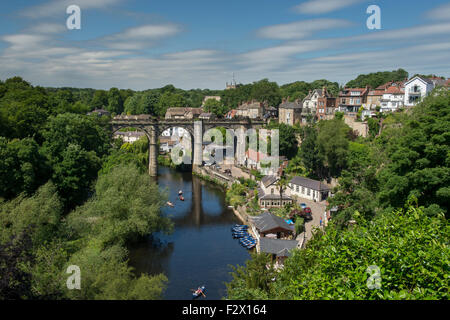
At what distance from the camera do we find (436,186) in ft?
56.1

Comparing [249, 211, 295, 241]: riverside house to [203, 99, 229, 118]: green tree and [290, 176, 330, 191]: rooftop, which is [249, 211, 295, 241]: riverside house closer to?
[290, 176, 330, 191]: rooftop

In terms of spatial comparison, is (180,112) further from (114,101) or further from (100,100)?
(100,100)

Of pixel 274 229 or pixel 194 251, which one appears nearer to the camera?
pixel 194 251

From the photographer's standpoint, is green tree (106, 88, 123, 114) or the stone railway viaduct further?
green tree (106, 88, 123, 114)

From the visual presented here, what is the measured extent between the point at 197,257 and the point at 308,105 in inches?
1525

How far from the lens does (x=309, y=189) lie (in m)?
36.9

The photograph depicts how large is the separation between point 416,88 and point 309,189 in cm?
2097

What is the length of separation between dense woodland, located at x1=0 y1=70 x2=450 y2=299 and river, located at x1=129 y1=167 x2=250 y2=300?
4.48 feet

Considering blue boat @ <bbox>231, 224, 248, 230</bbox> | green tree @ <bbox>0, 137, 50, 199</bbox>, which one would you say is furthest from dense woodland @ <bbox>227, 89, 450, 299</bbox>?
green tree @ <bbox>0, 137, 50, 199</bbox>

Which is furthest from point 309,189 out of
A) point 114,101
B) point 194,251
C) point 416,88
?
point 114,101

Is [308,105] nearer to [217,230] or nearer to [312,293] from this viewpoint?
[217,230]

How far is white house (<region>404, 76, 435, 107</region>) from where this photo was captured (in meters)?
44.1

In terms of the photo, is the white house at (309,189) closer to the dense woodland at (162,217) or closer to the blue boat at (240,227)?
the dense woodland at (162,217)
